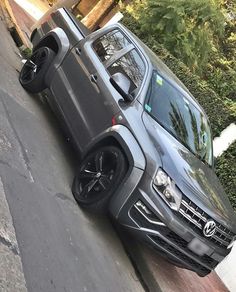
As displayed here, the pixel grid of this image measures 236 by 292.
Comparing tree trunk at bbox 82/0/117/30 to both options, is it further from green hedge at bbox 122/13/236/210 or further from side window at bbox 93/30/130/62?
side window at bbox 93/30/130/62

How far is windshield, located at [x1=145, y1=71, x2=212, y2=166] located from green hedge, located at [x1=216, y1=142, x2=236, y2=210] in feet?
7.46

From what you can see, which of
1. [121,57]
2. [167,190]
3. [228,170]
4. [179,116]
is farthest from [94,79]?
[228,170]

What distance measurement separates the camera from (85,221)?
20.2 feet

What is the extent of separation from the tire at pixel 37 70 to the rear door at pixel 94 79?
333 millimetres

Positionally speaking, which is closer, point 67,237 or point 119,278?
point 67,237

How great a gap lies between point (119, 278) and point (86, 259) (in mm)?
624

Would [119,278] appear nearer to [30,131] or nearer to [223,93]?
[30,131]

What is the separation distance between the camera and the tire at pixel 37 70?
27.0 ft

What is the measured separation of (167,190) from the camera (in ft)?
19.2

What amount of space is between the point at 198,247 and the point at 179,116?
1763mm

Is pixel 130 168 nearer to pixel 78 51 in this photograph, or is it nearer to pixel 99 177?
pixel 99 177

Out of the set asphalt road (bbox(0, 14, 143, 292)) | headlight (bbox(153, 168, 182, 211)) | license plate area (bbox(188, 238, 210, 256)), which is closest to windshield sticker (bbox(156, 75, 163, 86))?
asphalt road (bbox(0, 14, 143, 292))

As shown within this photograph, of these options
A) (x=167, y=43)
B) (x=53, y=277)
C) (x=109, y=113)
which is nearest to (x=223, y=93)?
(x=167, y=43)

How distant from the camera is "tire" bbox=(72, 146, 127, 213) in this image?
6.05m
